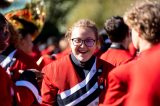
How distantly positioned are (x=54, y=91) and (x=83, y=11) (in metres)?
29.0

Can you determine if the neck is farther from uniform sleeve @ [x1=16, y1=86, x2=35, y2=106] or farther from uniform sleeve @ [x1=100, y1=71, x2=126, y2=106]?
uniform sleeve @ [x1=16, y1=86, x2=35, y2=106]

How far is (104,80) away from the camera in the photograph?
22.9ft

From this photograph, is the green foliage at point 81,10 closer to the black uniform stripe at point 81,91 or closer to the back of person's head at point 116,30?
the back of person's head at point 116,30

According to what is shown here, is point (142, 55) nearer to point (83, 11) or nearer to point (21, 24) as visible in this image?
point (21, 24)

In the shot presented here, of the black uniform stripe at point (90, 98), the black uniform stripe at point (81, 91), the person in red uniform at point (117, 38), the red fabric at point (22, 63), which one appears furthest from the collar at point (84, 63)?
the person in red uniform at point (117, 38)

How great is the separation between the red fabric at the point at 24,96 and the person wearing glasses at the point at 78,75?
0.58m

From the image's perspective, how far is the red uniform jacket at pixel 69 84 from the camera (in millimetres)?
6887

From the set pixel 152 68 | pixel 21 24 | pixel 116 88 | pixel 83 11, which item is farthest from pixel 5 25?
pixel 83 11

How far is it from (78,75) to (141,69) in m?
2.31

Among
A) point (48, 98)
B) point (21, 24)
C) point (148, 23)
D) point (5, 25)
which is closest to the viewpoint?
point (148, 23)

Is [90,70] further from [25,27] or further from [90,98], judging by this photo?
[25,27]

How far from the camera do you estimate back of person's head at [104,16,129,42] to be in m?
8.73

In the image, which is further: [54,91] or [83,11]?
[83,11]

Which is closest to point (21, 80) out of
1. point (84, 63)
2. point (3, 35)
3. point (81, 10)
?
point (3, 35)
